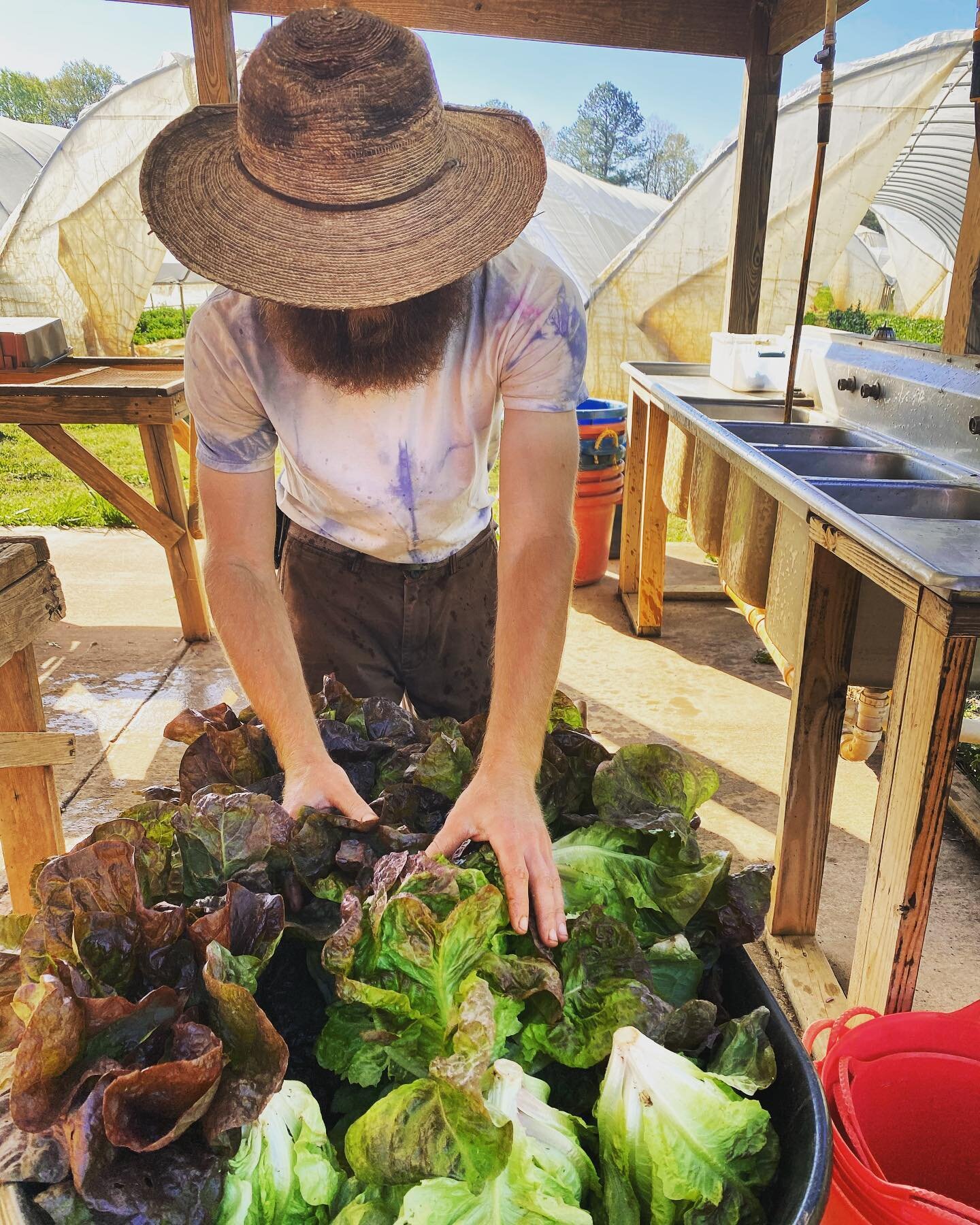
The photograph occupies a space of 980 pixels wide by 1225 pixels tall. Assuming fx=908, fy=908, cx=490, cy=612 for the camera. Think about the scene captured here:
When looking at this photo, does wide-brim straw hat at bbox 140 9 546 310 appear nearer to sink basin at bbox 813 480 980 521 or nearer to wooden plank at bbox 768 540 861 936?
wooden plank at bbox 768 540 861 936

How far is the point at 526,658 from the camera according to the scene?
5.09 ft

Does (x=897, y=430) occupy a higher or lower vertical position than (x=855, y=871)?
higher

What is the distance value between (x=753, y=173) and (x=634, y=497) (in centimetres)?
189

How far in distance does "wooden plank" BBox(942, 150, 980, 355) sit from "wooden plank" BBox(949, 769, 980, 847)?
1543mm

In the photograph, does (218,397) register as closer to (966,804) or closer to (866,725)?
(866,725)

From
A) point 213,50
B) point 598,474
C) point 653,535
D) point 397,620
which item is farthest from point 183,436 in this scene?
point 397,620

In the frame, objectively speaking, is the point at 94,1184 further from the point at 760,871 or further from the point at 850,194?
the point at 850,194

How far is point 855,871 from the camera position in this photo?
10.2ft

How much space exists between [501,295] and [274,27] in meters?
0.59

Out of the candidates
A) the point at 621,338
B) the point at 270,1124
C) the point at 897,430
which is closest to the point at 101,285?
the point at 621,338

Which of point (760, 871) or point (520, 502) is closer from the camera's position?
point (760, 871)

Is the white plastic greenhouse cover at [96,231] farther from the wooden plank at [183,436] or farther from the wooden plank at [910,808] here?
the wooden plank at [910,808]

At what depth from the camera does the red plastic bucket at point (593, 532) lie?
223 inches

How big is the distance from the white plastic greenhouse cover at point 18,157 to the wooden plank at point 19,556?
17826mm
